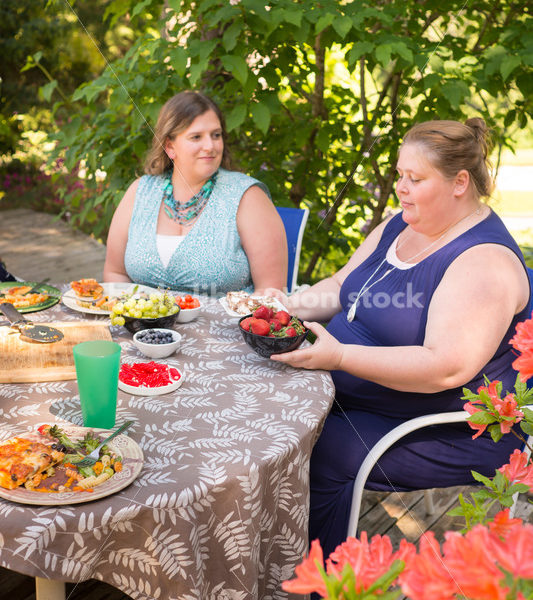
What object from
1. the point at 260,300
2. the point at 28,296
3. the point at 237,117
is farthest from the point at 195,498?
the point at 237,117

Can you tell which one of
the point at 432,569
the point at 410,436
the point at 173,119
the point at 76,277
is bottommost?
the point at 76,277

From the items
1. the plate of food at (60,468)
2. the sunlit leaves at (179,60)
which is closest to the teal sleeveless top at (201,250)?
the sunlit leaves at (179,60)

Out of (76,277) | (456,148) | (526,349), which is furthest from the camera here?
(76,277)

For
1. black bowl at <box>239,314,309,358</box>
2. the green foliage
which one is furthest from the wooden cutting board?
the green foliage

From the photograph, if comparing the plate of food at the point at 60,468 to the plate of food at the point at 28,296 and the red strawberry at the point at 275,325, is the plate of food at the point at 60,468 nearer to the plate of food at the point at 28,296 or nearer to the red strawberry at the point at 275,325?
the red strawberry at the point at 275,325

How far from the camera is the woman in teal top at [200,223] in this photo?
231 centimetres

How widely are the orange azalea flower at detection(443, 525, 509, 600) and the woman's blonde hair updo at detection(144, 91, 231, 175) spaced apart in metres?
2.12

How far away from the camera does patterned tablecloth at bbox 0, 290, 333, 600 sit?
3.10 feet

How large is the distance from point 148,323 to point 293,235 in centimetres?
110

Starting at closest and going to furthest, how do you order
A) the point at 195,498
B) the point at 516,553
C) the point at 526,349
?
the point at 516,553
the point at 526,349
the point at 195,498

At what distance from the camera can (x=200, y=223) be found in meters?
2.32

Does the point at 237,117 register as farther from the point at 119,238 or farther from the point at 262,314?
the point at 262,314

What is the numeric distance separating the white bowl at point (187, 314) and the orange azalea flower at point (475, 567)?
1.38 m

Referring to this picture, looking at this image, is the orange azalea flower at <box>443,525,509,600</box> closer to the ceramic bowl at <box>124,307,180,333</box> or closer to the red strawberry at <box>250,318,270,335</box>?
the red strawberry at <box>250,318,270,335</box>
